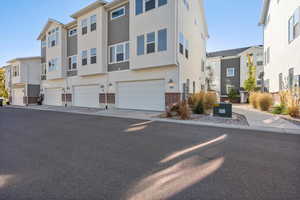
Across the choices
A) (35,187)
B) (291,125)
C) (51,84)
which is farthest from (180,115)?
(51,84)

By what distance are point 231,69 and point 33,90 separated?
31.7 m

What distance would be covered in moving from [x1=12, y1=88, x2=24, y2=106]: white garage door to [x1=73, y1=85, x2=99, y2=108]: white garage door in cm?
1183

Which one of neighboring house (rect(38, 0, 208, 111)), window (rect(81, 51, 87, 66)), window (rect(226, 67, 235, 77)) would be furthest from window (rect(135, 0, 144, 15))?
window (rect(226, 67, 235, 77))

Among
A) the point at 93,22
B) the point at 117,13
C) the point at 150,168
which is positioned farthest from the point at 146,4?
the point at 150,168

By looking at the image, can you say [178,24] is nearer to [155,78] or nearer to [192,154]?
[155,78]

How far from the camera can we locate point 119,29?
14.2m

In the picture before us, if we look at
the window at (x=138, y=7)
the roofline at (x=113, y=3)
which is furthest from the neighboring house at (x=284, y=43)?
the roofline at (x=113, y=3)

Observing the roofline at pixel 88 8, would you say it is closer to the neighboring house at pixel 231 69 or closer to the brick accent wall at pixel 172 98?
the brick accent wall at pixel 172 98

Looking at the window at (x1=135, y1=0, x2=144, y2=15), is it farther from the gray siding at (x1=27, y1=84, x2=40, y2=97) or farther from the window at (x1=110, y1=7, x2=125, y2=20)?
the gray siding at (x1=27, y1=84, x2=40, y2=97)

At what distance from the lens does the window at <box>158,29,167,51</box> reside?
11297 millimetres

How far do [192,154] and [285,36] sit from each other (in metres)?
13.4

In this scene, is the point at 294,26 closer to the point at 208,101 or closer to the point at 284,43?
the point at 284,43

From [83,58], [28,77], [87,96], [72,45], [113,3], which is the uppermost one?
[113,3]

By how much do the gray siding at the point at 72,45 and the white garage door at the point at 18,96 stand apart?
11.6 meters
